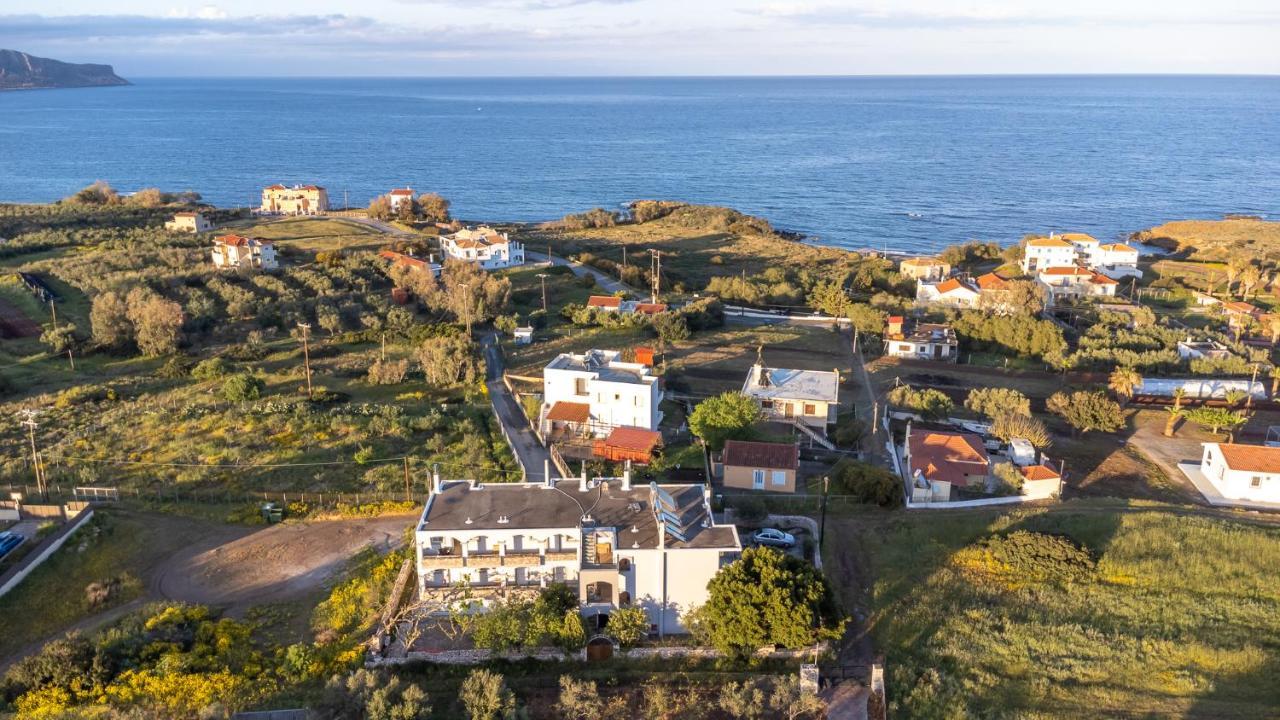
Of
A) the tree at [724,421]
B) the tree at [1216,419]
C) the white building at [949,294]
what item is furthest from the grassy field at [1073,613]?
the white building at [949,294]

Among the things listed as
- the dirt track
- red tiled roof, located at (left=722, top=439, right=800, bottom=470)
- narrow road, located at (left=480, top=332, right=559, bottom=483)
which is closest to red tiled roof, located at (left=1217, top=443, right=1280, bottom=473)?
red tiled roof, located at (left=722, top=439, right=800, bottom=470)

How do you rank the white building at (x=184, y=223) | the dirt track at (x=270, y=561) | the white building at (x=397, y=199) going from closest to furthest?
the dirt track at (x=270, y=561)
the white building at (x=184, y=223)
the white building at (x=397, y=199)

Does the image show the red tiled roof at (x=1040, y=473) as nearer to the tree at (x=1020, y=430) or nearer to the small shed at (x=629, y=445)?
the tree at (x=1020, y=430)

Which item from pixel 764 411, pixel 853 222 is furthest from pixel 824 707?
pixel 853 222

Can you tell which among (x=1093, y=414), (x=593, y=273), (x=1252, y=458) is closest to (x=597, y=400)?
(x=1093, y=414)

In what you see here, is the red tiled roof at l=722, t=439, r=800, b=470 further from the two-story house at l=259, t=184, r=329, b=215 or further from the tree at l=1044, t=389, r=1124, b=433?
the two-story house at l=259, t=184, r=329, b=215

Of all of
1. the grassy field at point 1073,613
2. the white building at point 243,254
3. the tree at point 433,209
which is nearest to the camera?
the grassy field at point 1073,613

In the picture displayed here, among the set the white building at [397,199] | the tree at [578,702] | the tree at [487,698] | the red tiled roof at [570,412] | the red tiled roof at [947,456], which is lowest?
the tree at [578,702]
